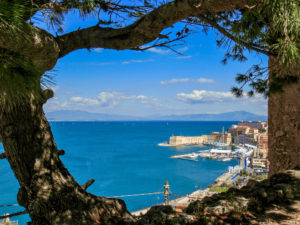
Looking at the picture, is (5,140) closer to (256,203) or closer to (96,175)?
(256,203)

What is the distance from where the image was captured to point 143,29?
1705mm

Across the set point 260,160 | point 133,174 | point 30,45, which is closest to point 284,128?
point 30,45

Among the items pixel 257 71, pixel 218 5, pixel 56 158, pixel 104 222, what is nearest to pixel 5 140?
pixel 56 158

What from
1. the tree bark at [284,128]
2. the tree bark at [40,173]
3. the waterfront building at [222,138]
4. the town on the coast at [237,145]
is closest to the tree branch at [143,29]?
the tree bark at [40,173]

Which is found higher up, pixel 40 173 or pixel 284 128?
pixel 284 128

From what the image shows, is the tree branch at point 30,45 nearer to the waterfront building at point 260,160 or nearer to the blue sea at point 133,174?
the blue sea at point 133,174

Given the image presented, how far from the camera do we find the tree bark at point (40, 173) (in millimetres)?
1525

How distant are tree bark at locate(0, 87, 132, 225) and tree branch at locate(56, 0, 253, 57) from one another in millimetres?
495

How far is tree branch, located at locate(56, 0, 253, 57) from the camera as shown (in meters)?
1.63

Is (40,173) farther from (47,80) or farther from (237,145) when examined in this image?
(237,145)

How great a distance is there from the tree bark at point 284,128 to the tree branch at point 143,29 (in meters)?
1.87

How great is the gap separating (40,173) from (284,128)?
3.12 meters

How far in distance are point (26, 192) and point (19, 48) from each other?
98cm

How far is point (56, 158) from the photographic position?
172 cm
